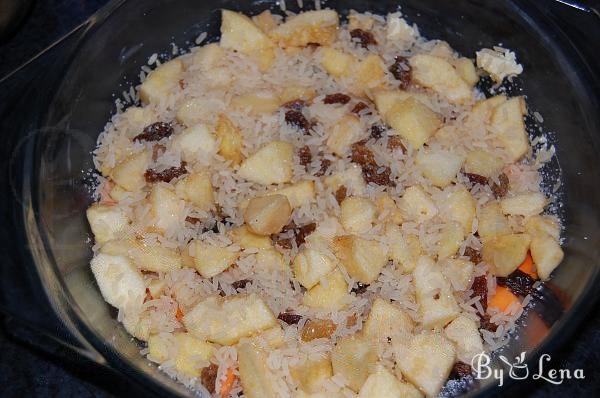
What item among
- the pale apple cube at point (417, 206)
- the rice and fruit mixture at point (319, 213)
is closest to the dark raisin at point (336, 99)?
the rice and fruit mixture at point (319, 213)

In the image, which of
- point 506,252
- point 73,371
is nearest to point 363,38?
point 506,252

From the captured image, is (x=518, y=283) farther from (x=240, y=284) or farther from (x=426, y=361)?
(x=240, y=284)

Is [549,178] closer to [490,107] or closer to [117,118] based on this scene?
[490,107]

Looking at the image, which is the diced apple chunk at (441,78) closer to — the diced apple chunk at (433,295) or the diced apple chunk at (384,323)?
the diced apple chunk at (433,295)

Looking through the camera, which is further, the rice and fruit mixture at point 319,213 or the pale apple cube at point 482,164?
the pale apple cube at point 482,164

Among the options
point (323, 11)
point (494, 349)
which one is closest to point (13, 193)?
point (323, 11)

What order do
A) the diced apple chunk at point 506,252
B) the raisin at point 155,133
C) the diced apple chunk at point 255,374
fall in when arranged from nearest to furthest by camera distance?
the diced apple chunk at point 255,374 → the diced apple chunk at point 506,252 → the raisin at point 155,133
